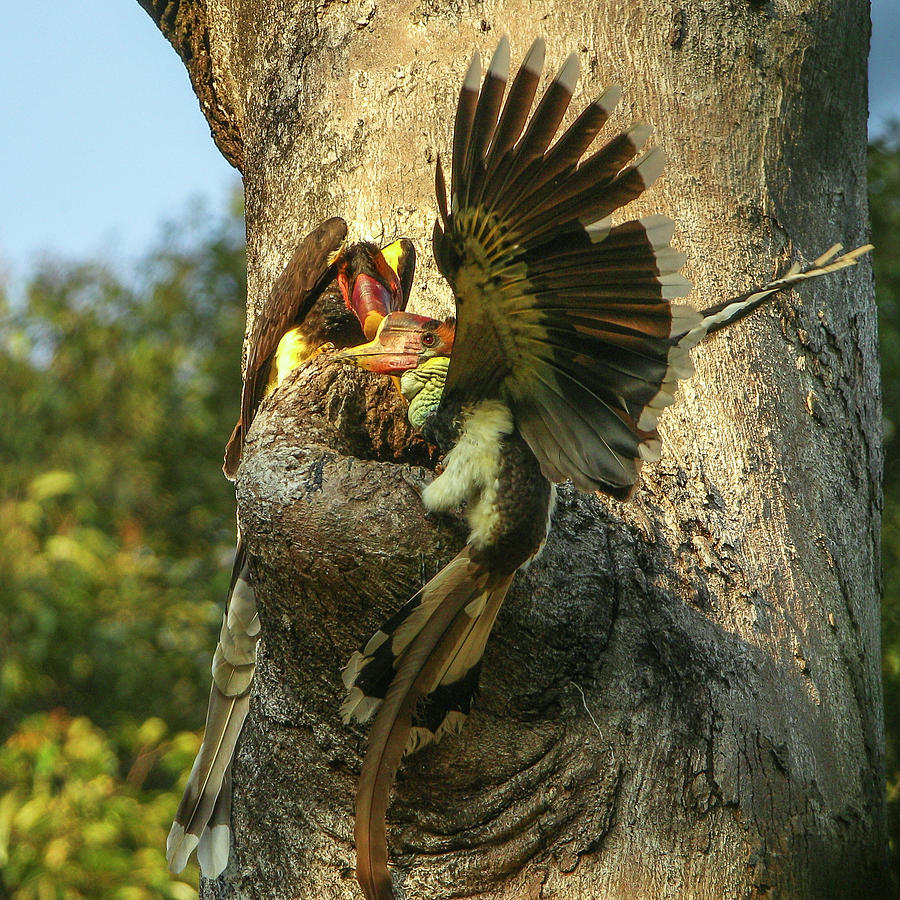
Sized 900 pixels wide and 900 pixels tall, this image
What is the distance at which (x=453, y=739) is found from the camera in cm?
160

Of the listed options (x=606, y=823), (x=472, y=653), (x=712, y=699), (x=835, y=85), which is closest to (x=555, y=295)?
(x=472, y=653)

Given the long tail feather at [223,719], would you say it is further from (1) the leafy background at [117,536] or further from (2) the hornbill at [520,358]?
(1) the leafy background at [117,536]

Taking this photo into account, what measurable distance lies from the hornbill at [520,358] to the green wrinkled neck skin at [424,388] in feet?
0.64

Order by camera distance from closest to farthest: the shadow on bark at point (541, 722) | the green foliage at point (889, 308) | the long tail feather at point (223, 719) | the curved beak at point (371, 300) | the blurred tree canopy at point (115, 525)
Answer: the shadow on bark at point (541, 722) → the curved beak at point (371, 300) → the long tail feather at point (223, 719) → the green foliage at point (889, 308) → the blurred tree canopy at point (115, 525)

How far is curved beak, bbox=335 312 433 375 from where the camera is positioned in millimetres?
1958

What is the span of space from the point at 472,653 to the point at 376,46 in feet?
4.20

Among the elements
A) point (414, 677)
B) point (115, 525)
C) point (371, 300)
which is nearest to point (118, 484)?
point (115, 525)

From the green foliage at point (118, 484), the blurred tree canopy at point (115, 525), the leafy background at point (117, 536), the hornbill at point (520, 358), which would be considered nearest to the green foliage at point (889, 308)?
the leafy background at point (117, 536)

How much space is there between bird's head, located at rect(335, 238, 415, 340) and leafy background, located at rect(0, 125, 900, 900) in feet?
8.49

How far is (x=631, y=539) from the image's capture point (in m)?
1.69

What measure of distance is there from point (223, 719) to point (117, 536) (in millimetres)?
4307

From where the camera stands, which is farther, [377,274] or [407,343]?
[377,274]

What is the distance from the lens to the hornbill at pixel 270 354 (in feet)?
6.88

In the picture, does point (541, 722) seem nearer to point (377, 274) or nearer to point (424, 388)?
point (424, 388)
